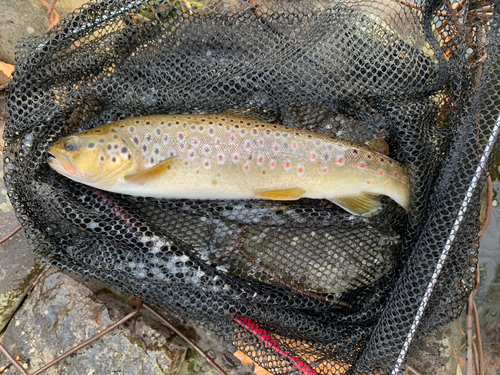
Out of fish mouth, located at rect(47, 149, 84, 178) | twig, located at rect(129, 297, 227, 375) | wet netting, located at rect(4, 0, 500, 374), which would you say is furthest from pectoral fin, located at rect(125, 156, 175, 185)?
twig, located at rect(129, 297, 227, 375)

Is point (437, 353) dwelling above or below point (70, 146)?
below

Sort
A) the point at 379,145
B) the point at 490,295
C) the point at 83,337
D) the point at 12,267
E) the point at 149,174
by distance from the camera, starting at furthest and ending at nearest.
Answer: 1. the point at 490,295
2. the point at 12,267
3. the point at 83,337
4. the point at 379,145
5. the point at 149,174

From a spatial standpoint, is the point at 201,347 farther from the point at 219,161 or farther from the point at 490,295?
the point at 490,295

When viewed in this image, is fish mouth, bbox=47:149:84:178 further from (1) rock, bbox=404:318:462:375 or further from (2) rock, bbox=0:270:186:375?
(1) rock, bbox=404:318:462:375

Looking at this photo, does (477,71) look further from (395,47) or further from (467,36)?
(395,47)

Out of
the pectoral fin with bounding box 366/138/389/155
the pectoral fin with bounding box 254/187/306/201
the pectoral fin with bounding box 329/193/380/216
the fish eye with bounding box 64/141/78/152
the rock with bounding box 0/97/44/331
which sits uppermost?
the pectoral fin with bounding box 366/138/389/155

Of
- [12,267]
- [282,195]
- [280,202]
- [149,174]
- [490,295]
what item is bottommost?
[490,295]

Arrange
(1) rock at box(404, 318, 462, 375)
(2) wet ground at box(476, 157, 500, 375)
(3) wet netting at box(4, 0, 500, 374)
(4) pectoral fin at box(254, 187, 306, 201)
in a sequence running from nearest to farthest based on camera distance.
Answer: (3) wet netting at box(4, 0, 500, 374) < (4) pectoral fin at box(254, 187, 306, 201) < (1) rock at box(404, 318, 462, 375) < (2) wet ground at box(476, 157, 500, 375)

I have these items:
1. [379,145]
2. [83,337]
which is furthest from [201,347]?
[379,145]
